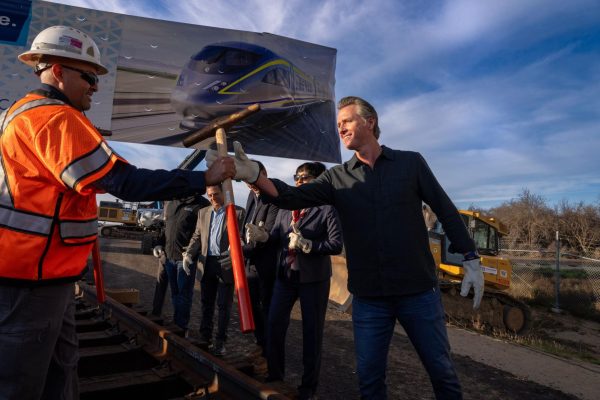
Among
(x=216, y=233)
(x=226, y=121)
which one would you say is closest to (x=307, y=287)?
(x=226, y=121)

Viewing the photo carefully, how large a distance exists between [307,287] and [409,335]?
1179 millimetres

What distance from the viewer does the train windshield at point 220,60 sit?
33.3 feet

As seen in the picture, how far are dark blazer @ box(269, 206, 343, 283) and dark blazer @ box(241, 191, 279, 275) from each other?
305mm

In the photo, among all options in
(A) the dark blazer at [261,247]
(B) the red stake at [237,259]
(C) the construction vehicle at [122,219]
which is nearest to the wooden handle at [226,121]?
(B) the red stake at [237,259]

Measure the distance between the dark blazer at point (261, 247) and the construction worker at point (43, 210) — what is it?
7.56 feet

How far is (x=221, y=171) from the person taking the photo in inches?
83.6

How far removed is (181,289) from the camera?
16.4 feet

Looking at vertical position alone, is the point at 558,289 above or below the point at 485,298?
above

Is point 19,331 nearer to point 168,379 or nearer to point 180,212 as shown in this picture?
point 168,379

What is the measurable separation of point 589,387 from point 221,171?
16.1 feet

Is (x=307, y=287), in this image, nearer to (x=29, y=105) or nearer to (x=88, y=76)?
(x=88, y=76)

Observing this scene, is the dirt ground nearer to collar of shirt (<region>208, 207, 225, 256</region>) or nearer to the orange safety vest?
collar of shirt (<region>208, 207, 225, 256</region>)

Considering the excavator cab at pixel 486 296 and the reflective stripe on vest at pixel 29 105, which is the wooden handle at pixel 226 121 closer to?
the reflective stripe on vest at pixel 29 105

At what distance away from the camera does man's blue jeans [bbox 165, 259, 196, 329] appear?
4.86 m
